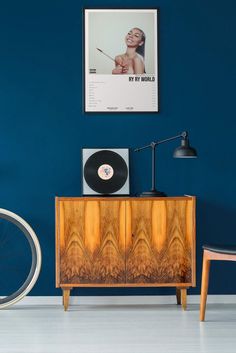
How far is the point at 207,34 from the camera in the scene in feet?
14.9

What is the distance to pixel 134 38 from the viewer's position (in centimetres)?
451

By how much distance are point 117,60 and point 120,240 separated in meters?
1.24

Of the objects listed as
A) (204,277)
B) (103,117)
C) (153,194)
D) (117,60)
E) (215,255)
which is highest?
(117,60)

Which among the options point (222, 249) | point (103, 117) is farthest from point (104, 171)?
point (222, 249)

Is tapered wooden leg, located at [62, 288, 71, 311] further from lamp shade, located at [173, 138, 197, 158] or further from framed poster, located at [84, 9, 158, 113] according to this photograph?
framed poster, located at [84, 9, 158, 113]

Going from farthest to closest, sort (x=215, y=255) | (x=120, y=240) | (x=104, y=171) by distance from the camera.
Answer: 1. (x=104, y=171)
2. (x=120, y=240)
3. (x=215, y=255)

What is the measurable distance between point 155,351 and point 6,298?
4.53 feet

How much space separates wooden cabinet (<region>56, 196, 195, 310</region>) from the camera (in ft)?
Result: 13.5

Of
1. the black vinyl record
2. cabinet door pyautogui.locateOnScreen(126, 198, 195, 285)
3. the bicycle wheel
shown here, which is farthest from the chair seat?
the bicycle wheel

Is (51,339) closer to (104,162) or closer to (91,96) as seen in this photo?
(104,162)

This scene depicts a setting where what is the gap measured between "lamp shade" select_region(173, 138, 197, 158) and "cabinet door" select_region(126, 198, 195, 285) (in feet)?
0.90

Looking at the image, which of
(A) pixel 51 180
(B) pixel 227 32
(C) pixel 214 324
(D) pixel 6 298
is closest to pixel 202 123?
(B) pixel 227 32

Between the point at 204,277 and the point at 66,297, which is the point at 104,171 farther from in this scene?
the point at 204,277

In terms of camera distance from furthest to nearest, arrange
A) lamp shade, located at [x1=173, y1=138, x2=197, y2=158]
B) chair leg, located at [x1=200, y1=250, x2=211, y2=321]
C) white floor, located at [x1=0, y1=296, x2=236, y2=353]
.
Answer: lamp shade, located at [x1=173, y1=138, x2=197, y2=158] → chair leg, located at [x1=200, y1=250, x2=211, y2=321] → white floor, located at [x1=0, y1=296, x2=236, y2=353]
